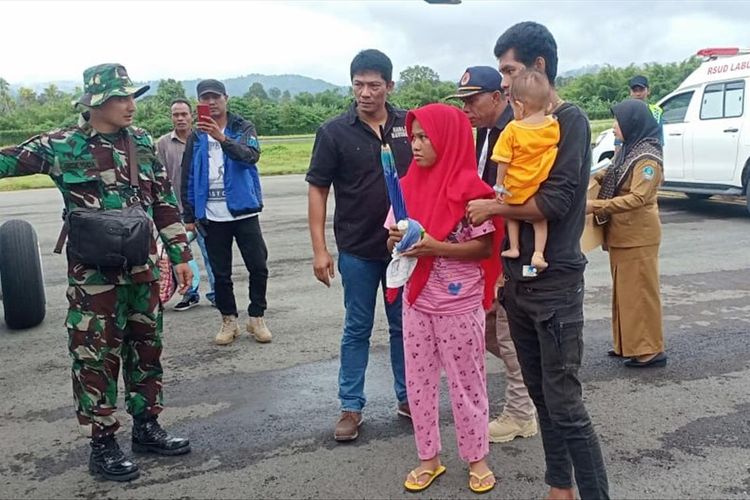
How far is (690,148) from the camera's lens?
11570 millimetres

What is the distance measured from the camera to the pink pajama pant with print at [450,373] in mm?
3293

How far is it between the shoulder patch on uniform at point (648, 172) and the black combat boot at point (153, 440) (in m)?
3.27

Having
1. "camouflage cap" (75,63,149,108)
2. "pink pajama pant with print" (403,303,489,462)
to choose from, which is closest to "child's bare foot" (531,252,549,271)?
"pink pajama pant with print" (403,303,489,462)

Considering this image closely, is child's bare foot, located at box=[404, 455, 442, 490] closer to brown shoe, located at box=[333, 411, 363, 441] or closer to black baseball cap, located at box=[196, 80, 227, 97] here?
brown shoe, located at box=[333, 411, 363, 441]

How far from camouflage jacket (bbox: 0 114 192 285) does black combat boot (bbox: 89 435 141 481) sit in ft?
2.70

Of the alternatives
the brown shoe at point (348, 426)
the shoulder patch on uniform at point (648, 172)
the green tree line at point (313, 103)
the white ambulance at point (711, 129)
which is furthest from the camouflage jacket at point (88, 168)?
the green tree line at point (313, 103)

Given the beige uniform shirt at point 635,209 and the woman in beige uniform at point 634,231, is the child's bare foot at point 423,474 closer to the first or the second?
the woman in beige uniform at point 634,231

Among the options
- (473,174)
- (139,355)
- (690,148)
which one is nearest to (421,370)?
(473,174)

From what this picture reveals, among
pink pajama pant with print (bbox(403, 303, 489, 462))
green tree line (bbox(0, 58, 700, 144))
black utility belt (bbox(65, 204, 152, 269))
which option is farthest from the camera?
green tree line (bbox(0, 58, 700, 144))

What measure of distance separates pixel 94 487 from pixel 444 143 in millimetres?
2373

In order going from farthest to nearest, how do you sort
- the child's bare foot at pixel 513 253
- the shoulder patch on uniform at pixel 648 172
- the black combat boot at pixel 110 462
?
the shoulder patch on uniform at pixel 648 172, the black combat boot at pixel 110 462, the child's bare foot at pixel 513 253

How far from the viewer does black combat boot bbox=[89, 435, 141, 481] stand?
11.7ft

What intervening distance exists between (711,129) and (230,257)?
340 inches

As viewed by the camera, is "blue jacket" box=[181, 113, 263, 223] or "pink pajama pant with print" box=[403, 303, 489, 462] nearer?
"pink pajama pant with print" box=[403, 303, 489, 462]
